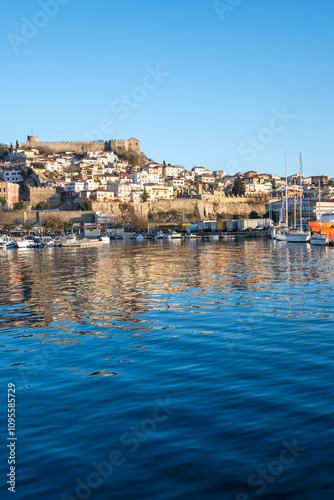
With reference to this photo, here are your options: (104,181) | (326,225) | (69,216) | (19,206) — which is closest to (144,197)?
(104,181)

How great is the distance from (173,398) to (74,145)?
518ft

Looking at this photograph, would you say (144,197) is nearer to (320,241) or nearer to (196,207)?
(196,207)

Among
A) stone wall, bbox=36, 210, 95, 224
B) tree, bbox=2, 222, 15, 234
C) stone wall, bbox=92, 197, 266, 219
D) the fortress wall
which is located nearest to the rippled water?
tree, bbox=2, 222, 15, 234

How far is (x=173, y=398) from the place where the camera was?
7688mm

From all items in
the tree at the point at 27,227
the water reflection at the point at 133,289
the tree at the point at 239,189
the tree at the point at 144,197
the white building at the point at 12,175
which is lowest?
the water reflection at the point at 133,289

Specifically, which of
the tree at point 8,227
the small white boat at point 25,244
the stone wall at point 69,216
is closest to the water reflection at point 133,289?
the small white boat at point 25,244

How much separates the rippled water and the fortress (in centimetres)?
14719

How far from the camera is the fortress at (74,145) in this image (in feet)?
515

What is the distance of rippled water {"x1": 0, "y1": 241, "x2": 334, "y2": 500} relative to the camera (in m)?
5.34

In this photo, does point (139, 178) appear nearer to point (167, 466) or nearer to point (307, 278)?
point (307, 278)

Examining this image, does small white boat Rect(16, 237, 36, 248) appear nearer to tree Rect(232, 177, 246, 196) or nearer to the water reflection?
the water reflection

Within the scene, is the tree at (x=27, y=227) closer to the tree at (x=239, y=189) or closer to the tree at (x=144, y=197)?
the tree at (x=144, y=197)

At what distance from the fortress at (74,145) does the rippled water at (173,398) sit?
5795 inches

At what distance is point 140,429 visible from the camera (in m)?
6.60
